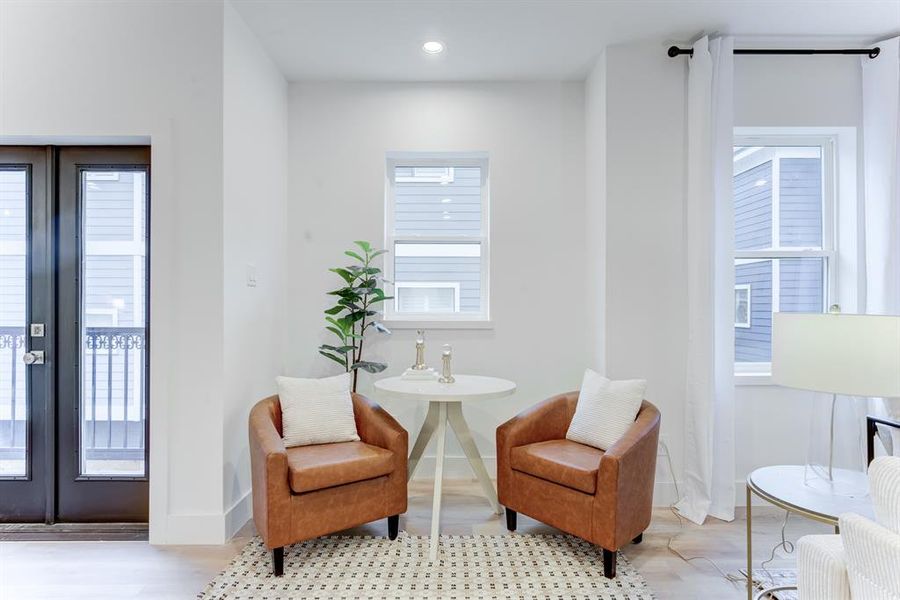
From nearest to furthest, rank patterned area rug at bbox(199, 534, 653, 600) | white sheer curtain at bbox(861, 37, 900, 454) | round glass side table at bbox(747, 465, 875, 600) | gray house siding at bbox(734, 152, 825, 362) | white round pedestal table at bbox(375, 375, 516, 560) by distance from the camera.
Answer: round glass side table at bbox(747, 465, 875, 600) < patterned area rug at bbox(199, 534, 653, 600) < white round pedestal table at bbox(375, 375, 516, 560) < white sheer curtain at bbox(861, 37, 900, 454) < gray house siding at bbox(734, 152, 825, 362)

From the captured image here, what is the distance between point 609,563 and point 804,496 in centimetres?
86

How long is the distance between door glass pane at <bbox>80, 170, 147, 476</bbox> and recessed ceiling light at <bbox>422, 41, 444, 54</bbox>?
6.22 feet

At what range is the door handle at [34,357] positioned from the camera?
2.63 metres

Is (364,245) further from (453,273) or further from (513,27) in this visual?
(513,27)

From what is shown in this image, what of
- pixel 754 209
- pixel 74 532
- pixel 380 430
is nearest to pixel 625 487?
pixel 380 430

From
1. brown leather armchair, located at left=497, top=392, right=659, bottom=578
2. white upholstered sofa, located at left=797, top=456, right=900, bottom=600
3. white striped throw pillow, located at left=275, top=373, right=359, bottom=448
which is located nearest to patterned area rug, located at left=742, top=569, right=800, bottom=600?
brown leather armchair, located at left=497, top=392, right=659, bottom=578

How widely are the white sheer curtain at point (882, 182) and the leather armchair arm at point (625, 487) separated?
1.64 metres

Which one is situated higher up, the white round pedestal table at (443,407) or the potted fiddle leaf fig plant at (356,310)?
the potted fiddle leaf fig plant at (356,310)

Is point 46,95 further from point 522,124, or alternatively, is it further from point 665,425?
point 665,425

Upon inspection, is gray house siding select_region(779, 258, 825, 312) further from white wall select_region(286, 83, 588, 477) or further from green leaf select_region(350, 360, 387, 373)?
green leaf select_region(350, 360, 387, 373)

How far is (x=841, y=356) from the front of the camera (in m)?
1.73

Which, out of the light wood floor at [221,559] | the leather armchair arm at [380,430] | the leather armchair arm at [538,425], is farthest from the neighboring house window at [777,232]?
the leather armchair arm at [380,430]

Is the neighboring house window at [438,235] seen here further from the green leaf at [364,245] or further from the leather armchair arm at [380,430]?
the leather armchair arm at [380,430]

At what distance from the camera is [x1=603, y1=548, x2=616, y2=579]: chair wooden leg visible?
2191 millimetres
